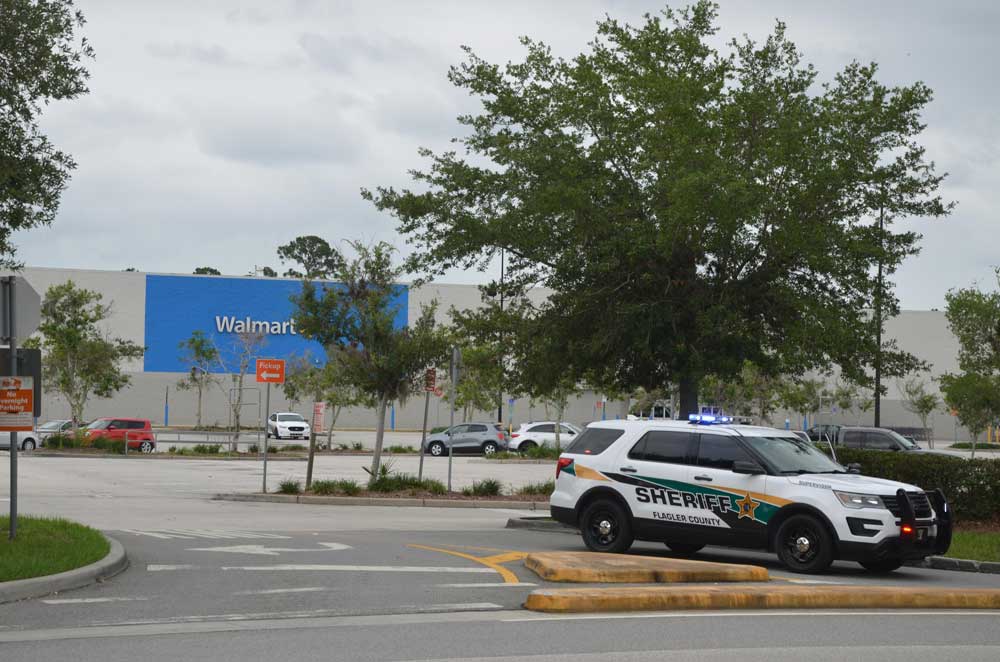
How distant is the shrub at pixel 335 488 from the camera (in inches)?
1026

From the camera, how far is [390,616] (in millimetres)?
10539

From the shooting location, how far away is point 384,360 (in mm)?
26641

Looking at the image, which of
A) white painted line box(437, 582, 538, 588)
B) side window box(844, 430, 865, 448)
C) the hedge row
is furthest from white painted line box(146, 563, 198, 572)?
side window box(844, 430, 865, 448)

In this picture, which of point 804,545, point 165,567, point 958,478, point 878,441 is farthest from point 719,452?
point 878,441

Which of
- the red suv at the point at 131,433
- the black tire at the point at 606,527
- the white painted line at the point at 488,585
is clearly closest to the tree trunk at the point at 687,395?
the black tire at the point at 606,527

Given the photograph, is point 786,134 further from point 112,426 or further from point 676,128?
point 112,426

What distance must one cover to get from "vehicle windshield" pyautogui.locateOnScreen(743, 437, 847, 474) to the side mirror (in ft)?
0.71

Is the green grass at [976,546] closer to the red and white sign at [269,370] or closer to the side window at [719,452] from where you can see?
the side window at [719,452]

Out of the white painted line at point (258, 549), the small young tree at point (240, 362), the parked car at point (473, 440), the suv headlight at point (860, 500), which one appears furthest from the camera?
the small young tree at point (240, 362)

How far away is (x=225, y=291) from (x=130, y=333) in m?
6.16

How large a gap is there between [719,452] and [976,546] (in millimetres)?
4307

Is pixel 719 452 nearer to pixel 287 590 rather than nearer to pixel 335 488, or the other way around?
pixel 287 590

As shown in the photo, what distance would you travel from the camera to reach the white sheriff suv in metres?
14.2

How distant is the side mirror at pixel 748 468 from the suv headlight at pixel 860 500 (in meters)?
1.06
